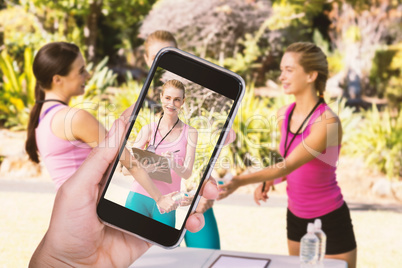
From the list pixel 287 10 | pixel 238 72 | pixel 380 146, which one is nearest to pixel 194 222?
pixel 380 146

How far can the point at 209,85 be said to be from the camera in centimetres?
179

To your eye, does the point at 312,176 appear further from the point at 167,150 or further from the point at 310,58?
the point at 167,150

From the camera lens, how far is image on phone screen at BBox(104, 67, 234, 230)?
1718 millimetres

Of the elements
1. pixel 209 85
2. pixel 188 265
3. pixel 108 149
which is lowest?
pixel 188 265

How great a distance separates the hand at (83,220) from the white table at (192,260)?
1.78 feet

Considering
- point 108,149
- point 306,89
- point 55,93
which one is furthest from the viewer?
point 306,89

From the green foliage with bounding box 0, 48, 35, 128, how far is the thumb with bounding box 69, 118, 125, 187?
9604 mm

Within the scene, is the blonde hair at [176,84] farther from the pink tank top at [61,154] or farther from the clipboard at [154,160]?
the pink tank top at [61,154]

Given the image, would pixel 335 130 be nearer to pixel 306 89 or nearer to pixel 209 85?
pixel 306 89

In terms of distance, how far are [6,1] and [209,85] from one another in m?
15.9

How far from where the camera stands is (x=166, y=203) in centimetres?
176

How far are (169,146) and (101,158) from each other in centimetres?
25

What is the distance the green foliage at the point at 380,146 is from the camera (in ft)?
30.3

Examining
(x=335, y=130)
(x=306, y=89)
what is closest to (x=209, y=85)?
(x=335, y=130)
